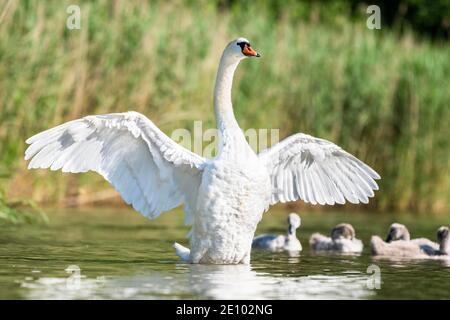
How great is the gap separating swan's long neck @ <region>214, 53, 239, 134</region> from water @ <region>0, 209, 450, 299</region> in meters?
1.15

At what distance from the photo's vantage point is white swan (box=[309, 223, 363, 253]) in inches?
443

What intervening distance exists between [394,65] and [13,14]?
675 cm

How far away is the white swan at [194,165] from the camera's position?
28.7 ft

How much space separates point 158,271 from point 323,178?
2.00m

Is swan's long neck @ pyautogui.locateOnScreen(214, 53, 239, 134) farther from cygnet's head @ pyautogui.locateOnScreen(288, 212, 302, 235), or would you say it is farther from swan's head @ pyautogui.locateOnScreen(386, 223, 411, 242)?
swan's head @ pyautogui.locateOnScreen(386, 223, 411, 242)

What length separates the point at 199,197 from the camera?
29.0ft

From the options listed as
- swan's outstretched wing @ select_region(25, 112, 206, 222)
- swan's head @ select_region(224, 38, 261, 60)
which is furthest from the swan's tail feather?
swan's head @ select_region(224, 38, 261, 60)

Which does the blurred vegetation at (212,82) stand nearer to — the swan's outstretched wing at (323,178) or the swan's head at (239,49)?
the swan's outstretched wing at (323,178)

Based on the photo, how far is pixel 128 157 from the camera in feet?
29.9

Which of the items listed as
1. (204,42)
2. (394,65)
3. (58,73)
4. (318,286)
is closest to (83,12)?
(58,73)

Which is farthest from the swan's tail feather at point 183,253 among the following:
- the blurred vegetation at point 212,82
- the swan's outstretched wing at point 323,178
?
the blurred vegetation at point 212,82

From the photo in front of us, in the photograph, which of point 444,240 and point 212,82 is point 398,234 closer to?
point 444,240

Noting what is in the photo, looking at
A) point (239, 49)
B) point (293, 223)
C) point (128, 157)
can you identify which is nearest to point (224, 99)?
point (239, 49)
